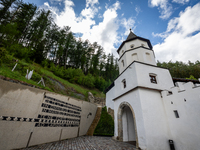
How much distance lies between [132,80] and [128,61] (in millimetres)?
2787

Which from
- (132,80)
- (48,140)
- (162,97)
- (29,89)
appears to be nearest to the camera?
(29,89)

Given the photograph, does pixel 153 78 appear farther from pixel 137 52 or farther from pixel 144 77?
pixel 137 52

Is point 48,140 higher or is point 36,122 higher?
point 36,122

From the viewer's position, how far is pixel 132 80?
7.26 meters

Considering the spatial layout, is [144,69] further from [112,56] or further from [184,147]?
[112,56]

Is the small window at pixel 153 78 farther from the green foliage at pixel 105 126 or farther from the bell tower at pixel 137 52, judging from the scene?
the green foliage at pixel 105 126

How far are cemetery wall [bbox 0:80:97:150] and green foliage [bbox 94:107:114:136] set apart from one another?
3.25 meters

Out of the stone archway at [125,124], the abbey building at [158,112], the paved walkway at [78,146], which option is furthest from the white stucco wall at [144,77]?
the paved walkway at [78,146]

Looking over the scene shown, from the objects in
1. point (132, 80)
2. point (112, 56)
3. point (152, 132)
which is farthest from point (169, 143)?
point (112, 56)

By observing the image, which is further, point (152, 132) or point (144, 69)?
point (144, 69)

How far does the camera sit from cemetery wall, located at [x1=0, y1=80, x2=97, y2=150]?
11.3 ft

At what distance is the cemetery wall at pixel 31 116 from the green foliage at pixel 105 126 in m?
3.25

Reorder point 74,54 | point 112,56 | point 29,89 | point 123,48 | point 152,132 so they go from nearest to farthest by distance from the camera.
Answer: point 29,89
point 152,132
point 123,48
point 74,54
point 112,56

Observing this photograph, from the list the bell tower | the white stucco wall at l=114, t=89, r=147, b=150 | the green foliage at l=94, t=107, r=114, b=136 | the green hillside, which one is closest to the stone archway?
the white stucco wall at l=114, t=89, r=147, b=150
